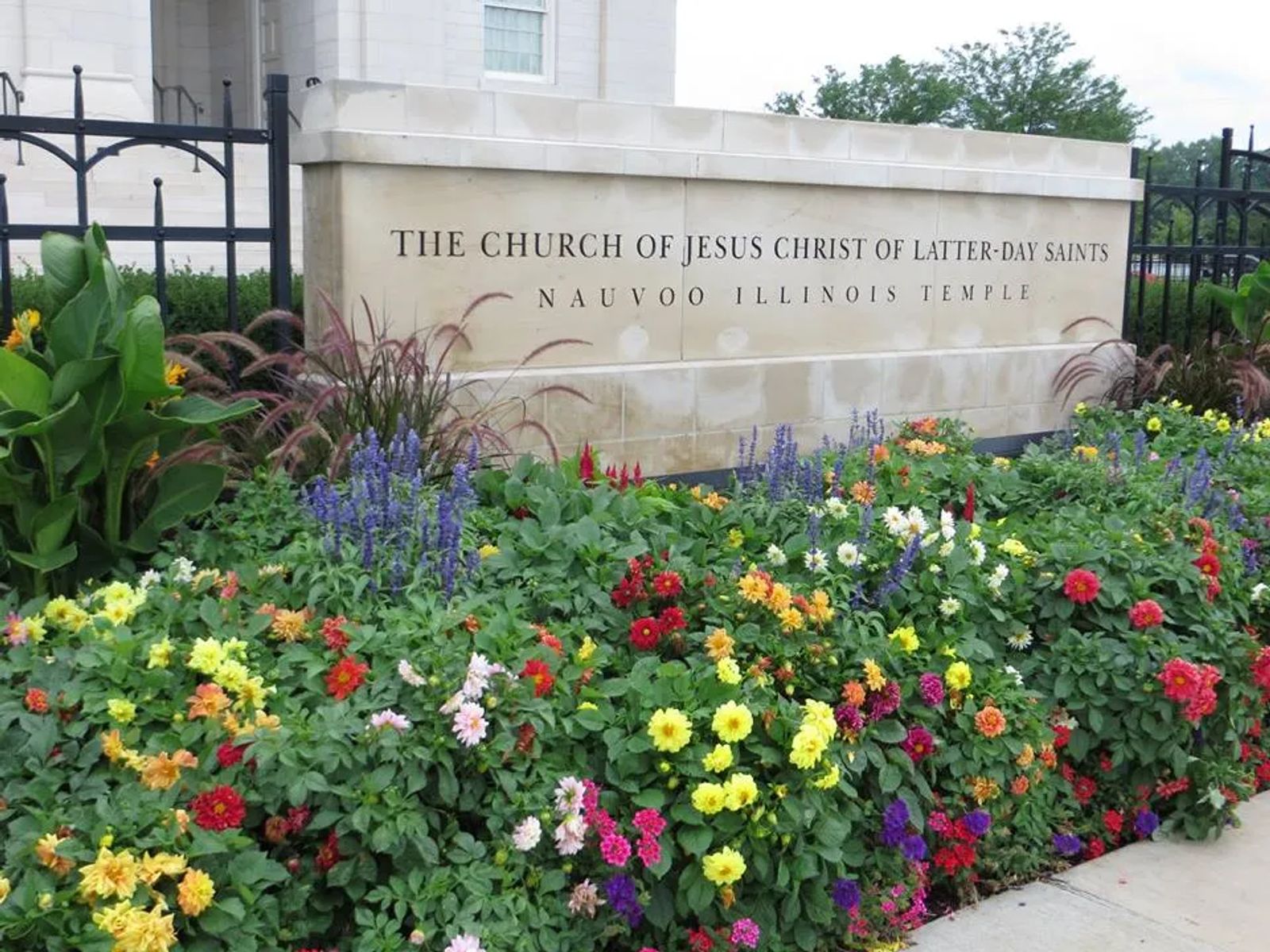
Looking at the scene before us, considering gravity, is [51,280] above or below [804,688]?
above

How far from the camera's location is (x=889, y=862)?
347 cm

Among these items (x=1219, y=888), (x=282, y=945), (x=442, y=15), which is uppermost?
(x=442, y=15)

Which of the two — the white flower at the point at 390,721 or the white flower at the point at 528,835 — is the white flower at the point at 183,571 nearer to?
the white flower at the point at 390,721

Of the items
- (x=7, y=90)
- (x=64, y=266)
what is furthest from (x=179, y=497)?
(x=7, y=90)

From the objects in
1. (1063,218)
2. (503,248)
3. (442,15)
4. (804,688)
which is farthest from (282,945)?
(442,15)

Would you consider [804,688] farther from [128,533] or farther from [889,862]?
[128,533]

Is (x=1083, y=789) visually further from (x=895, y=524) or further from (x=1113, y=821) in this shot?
(x=895, y=524)

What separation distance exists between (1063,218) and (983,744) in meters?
5.22

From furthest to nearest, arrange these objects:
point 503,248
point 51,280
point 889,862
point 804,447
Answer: point 804,447
point 503,248
point 51,280
point 889,862

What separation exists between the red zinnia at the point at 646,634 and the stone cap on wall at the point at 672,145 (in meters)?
2.58

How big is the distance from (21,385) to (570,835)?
6.74 ft

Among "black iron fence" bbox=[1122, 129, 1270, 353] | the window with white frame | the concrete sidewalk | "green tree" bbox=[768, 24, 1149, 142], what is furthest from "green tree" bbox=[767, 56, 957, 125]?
the concrete sidewalk

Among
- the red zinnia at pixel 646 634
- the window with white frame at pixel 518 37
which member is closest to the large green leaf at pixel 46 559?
the red zinnia at pixel 646 634

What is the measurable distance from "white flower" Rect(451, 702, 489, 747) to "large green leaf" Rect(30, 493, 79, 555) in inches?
63.0
